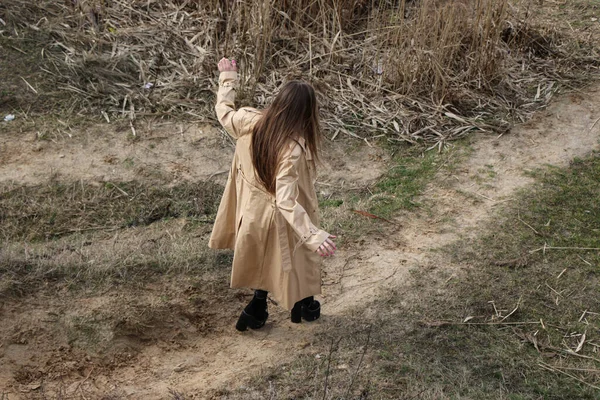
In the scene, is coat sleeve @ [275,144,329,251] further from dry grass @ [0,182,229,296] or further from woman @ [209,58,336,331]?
dry grass @ [0,182,229,296]

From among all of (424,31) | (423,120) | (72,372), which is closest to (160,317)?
(72,372)

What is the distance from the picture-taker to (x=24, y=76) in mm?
6992

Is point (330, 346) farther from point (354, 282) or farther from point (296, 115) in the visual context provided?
point (296, 115)

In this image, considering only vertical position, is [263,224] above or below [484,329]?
above

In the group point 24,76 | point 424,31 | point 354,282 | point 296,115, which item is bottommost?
point 354,282

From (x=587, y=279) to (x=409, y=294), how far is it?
4.05 feet

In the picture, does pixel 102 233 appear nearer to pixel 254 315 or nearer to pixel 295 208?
pixel 254 315

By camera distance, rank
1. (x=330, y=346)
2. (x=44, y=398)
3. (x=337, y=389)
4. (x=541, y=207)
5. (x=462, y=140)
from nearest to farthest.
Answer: (x=44, y=398) < (x=337, y=389) < (x=330, y=346) < (x=541, y=207) < (x=462, y=140)

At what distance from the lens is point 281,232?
13.1 feet

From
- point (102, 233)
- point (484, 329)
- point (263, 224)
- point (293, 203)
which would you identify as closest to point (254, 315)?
point (263, 224)

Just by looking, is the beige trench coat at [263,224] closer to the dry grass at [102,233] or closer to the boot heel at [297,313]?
the boot heel at [297,313]

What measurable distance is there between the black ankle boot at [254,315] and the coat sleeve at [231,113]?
969 millimetres

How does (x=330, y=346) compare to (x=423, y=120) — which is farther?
(x=423, y=120)

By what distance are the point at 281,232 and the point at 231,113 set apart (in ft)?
2.24
